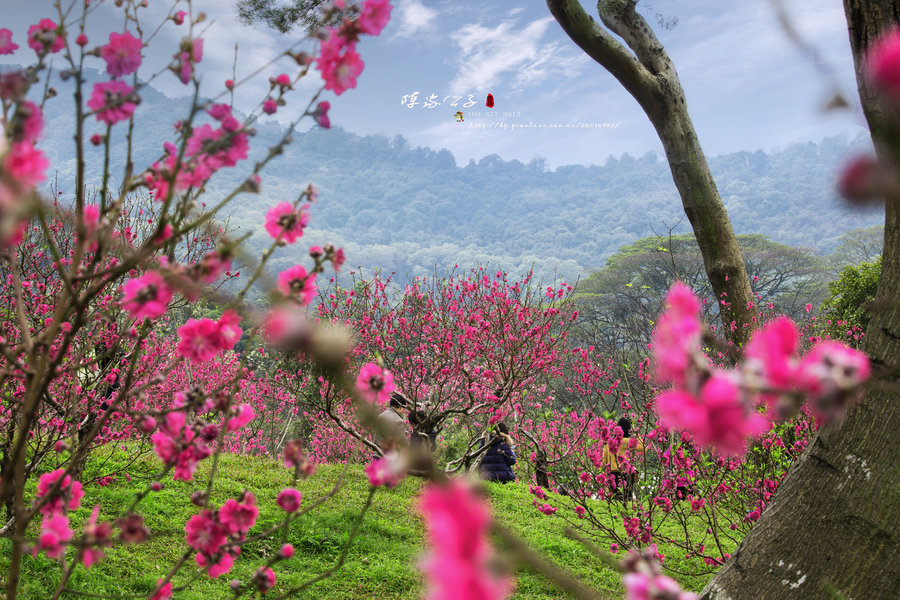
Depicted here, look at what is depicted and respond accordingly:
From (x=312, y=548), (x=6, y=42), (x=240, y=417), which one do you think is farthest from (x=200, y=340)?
(x=312, y=548)

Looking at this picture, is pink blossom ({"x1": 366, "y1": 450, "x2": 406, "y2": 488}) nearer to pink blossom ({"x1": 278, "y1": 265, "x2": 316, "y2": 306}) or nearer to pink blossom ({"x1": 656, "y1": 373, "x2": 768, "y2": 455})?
A: pink blossom ({"x1": 278, "y1": 265, "x2": 316, "y2": 306})

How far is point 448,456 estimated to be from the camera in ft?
41.5

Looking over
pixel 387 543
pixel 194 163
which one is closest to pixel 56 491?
pixel 194 163

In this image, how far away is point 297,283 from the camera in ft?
3.81

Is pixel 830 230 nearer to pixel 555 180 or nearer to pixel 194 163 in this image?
pixel 555 180

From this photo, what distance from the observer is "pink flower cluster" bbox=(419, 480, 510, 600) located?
0.34 metres

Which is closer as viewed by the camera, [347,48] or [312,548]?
[347,48]

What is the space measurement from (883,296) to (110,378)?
175 inches

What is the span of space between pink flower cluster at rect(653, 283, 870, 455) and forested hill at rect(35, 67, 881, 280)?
242 ft

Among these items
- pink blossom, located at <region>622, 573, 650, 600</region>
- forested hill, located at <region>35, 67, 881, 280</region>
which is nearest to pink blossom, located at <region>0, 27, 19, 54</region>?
pink blossom, located at <region>622, 573, 650, 600</region>

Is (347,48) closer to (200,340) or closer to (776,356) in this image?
(200,340)

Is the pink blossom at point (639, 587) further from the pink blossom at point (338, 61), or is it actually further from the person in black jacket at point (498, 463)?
the person in black jacket at point (498, 463)

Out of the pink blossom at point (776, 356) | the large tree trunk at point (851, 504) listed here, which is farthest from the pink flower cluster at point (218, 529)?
the large tree trunk at point (851, 504)

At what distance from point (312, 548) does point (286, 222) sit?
4561mm
